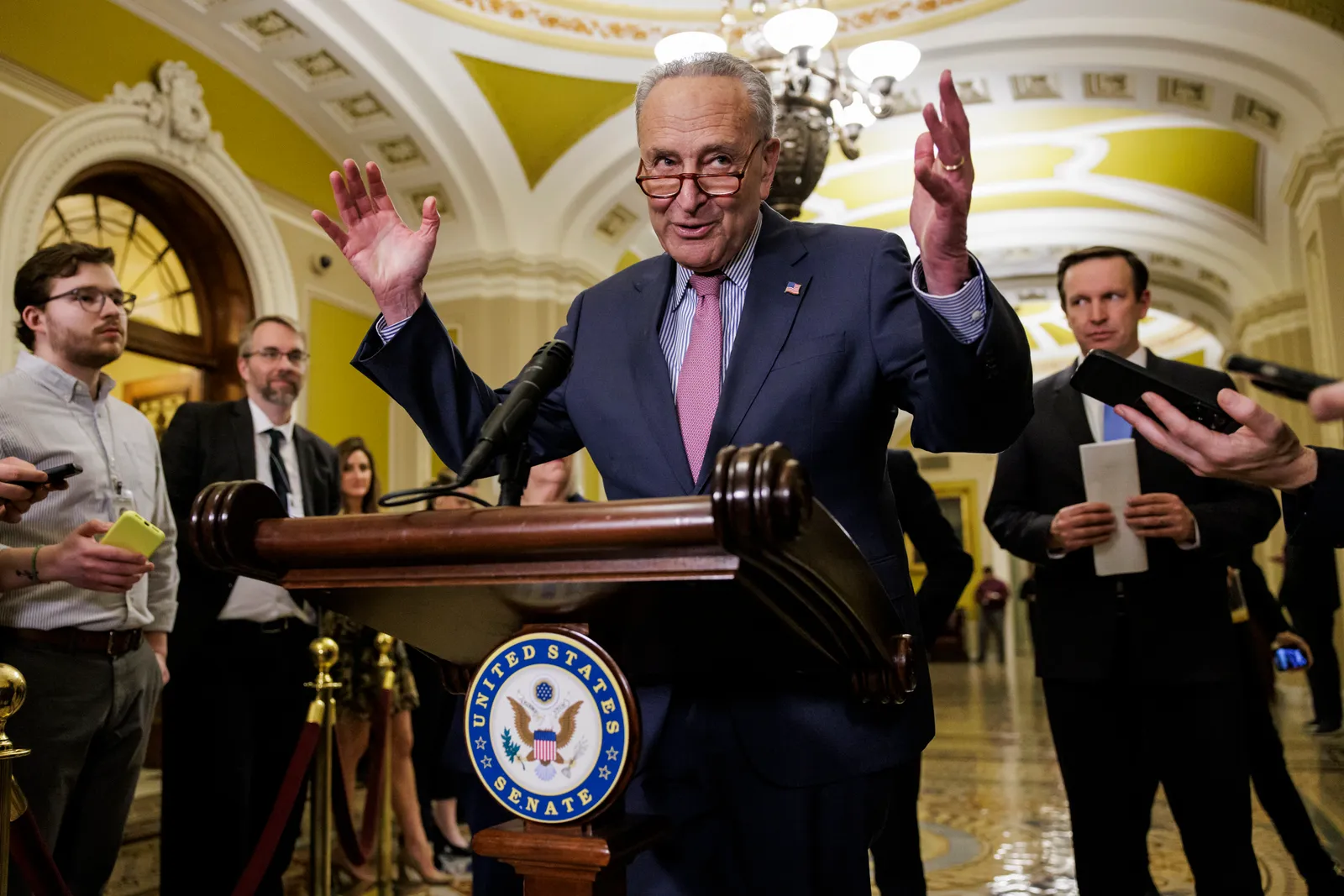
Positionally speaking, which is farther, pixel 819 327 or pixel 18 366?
pixel 18 366

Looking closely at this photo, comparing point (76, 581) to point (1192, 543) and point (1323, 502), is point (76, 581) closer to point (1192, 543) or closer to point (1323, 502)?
point (1323, 502)

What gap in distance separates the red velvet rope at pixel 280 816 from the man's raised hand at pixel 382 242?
1.36 m

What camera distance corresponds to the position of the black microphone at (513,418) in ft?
A: 3.17

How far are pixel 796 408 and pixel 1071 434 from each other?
1.65 metres

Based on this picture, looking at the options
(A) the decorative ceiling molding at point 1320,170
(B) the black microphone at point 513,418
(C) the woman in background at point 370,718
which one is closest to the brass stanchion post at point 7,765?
(B) the black microphone at point 513,418

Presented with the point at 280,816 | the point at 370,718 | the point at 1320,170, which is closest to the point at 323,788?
the point at 280,816

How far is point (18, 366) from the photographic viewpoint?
2443 millimetres

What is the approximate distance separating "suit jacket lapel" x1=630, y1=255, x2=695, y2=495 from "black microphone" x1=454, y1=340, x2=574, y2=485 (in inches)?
6.4

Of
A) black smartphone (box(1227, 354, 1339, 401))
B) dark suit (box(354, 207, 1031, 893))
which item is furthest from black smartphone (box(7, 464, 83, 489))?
black smartphone (box(1227, 354, 1339, 401))

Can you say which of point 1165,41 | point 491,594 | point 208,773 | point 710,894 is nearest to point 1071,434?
point 710,894

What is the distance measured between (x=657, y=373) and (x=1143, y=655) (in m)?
1.57

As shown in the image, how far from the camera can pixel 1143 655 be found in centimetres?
232

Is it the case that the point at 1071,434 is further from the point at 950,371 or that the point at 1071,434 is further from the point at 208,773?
the point at 208,773

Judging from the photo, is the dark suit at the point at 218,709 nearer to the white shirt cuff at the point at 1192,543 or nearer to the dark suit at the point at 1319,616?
the white shirt cuff at the point at 1192,543
